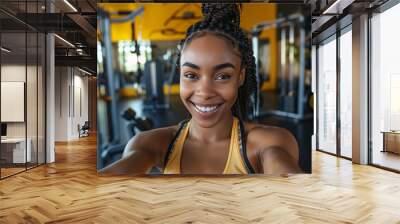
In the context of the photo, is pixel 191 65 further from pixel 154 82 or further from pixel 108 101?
pixel 108 101

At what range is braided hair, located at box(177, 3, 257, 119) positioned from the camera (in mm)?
5059

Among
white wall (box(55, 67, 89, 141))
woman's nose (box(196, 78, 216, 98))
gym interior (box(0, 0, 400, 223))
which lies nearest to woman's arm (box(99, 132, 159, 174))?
gym interior (box(0, 0, 400, 223))

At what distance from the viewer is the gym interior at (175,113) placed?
426 cm

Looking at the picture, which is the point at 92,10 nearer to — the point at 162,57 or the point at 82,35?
the point at 82,35

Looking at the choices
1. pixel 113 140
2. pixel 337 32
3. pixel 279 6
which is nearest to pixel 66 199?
pixel 113 140

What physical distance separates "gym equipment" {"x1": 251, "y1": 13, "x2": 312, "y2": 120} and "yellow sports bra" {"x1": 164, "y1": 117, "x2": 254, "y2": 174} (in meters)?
0.35

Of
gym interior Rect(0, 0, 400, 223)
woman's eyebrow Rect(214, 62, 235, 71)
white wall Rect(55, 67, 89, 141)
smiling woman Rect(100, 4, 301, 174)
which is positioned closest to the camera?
gym interior Rect(0, 0, 400, 223)

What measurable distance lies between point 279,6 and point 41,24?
15.2 feet

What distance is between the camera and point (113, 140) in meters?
5.17

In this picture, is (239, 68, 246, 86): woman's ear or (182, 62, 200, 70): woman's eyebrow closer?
(182, 62, 200, 70): woman's eyebrow

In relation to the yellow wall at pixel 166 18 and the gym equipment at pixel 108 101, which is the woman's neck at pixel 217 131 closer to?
the yellow wall at pixel 166 18

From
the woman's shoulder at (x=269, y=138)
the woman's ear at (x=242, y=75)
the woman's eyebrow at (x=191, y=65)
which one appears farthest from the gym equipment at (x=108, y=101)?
the woman's shoulder at (x=269, y=138)

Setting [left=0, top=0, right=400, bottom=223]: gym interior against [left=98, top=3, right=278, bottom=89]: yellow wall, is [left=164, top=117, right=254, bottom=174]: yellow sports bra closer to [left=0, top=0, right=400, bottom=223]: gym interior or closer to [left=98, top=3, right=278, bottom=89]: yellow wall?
[left=0, top=0, right=400, bottom=223]: gym interior

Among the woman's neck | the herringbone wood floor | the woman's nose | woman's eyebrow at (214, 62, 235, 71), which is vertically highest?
woman's eyebrow at (214, 62, 235, 71)
